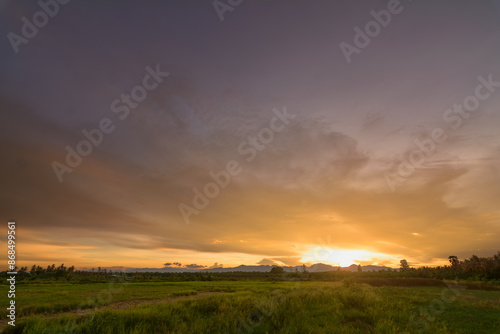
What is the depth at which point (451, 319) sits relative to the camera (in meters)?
17.7

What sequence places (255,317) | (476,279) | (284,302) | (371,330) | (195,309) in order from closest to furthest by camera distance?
1. (371,330)
2. (255,317)
3. (195,309)
4. (284,302)
5. (476,279)

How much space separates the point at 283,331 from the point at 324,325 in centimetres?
303

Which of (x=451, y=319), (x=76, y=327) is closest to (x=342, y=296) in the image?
(x=451, y=319)

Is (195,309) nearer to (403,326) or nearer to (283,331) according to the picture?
(283,331)

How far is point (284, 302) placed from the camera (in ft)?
68.2

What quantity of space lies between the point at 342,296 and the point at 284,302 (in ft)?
19.7

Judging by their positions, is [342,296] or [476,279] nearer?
[342,296]

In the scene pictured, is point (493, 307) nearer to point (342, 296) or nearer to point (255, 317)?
point (342, 296)

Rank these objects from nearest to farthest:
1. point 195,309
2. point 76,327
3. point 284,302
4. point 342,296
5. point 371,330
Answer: point 76,327 < point 371,330 < point 195,309 < point 284,302 < point 342,296

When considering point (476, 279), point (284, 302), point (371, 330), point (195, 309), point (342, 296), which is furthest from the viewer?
point (476, 279)

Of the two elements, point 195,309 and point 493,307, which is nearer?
point 195,309

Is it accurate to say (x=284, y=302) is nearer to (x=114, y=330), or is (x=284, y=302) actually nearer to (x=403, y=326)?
(x=403, y=326)

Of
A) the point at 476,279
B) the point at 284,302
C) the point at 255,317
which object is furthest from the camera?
the point at 476,279

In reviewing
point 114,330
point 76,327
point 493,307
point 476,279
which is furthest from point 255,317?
point 476,279
